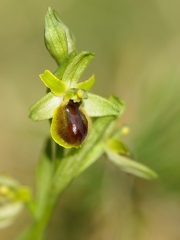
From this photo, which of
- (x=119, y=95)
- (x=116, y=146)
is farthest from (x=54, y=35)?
(x=119, y=95)

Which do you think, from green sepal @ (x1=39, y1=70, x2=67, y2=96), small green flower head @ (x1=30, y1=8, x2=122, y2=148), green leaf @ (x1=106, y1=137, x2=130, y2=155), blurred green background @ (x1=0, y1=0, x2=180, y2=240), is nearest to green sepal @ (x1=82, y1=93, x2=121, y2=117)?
small green flower head @ (x1=30, y1=8, x2=122, y2=148)

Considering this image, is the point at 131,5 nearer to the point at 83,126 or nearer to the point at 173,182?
the point at 173,182

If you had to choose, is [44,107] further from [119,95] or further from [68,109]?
[119,95]

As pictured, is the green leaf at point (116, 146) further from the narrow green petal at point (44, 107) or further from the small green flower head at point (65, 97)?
the narrow green petal at point (44, 107)

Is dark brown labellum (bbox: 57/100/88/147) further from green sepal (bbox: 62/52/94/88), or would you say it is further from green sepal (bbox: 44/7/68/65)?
green sepal (bbox: 44/7/68/65)

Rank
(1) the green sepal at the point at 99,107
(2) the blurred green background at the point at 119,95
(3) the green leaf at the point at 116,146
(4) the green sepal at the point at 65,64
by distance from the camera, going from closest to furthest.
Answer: (4) the green sepal at the point at 65,64, (1) the green sepal at the point at 99,107, (3) the green leaf at the point at 116,146, (2) the blurred green background at the point at 119,95

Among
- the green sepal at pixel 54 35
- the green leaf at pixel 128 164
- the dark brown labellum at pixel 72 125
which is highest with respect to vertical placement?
the green sepal at pixel 54 35

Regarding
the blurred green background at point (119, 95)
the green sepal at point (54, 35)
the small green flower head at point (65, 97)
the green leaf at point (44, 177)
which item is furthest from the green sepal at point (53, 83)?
the blurred green background at point (119, 95)
